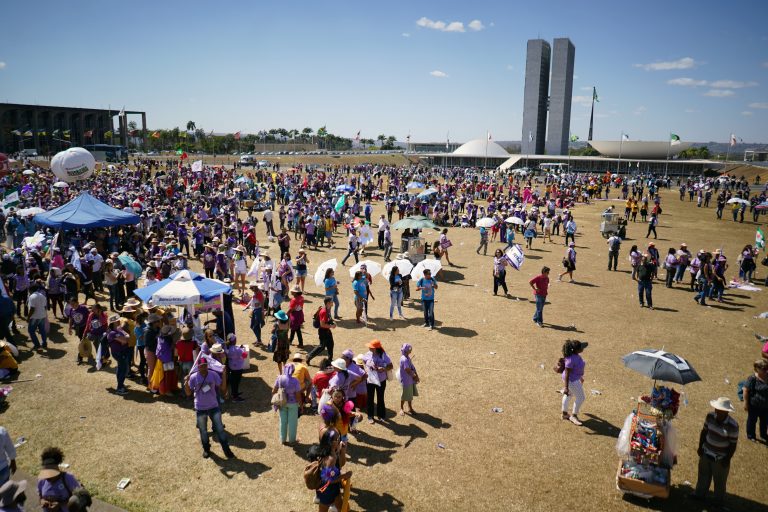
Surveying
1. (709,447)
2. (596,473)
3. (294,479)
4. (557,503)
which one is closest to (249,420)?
(294,479)

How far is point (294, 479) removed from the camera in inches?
248

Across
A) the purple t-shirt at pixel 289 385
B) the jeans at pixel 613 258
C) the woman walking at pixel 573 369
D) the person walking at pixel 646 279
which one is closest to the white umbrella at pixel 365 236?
the jeans at pixel 613 258

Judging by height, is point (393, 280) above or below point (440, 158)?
below

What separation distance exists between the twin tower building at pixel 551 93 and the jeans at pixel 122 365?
110 meters

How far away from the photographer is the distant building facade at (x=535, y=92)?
111 m

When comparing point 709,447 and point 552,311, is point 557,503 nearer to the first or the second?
point 709,447

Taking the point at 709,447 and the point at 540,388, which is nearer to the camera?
the point at 709,447

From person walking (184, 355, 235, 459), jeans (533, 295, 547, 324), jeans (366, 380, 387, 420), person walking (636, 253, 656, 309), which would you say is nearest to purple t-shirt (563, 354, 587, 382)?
jeans (366, 380, 387, 420)

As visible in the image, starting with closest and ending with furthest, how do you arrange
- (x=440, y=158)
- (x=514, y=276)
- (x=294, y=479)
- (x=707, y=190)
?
1. (x=294, y=479)
2. (x=514, y=276)
3. (x=707, y=190)
4. (x=440, y=158)

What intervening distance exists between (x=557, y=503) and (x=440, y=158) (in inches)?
3686

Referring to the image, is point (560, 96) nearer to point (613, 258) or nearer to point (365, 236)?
point (613, 258)

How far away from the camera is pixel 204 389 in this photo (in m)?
6.53

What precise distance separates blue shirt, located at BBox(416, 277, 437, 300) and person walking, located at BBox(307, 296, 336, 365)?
2952mm

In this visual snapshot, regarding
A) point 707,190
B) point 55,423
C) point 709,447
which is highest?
point 707,190
